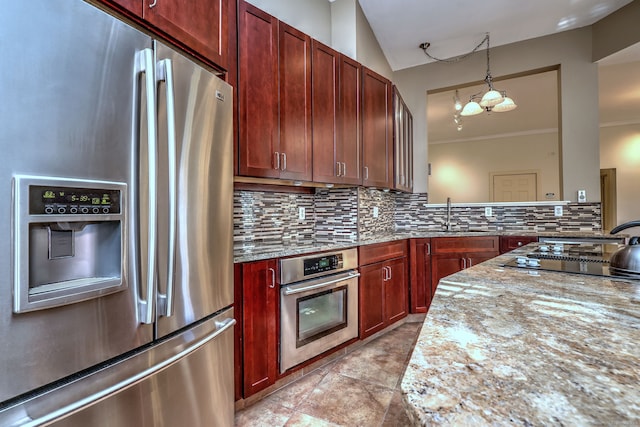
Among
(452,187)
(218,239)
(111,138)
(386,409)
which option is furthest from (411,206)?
(452,187)

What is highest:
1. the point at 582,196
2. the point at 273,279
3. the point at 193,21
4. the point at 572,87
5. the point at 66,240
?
the point at 572,87

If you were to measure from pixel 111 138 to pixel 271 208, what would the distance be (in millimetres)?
1638

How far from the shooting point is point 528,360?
0.47 metres

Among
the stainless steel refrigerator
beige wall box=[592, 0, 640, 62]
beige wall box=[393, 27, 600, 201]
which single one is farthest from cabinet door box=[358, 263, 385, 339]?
beige wall box=[592, 0, 640, 62]

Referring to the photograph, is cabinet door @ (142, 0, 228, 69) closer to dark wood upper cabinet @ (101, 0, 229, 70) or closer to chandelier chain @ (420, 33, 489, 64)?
dark wood upper cabinet @ (101, 0, 229, 70)

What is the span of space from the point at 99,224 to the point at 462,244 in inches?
120

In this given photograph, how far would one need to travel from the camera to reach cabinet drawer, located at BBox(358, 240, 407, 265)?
2.38 metres

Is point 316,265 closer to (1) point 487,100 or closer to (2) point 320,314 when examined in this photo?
(2) point 320,314

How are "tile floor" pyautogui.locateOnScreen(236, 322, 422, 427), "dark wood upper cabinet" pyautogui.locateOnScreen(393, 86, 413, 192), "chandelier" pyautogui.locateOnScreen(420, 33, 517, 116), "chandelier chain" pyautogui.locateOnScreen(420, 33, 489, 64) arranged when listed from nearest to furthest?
"tile floor" pyautogui.locateOnScreen(236, 322, 422, 427)
"chandelier" pyautogui.locateOnScreen(420, 33, 517, 116)
"dark wood upper cabinet" pyautogui.locateOnScreen(393, 86, 413, 192)
"chandelier chain" pyautogui.locateOnScreen(420, 33, 489, 64)

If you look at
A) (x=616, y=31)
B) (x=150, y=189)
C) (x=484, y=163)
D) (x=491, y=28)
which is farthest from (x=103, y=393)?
(x=484, y=163)

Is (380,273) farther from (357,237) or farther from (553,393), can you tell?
(553,393)

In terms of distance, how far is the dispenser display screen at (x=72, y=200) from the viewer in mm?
715

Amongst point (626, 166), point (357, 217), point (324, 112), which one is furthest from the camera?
point (626, 166)

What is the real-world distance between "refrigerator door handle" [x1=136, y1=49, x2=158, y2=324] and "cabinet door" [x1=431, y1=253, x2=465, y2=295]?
2704 mm
